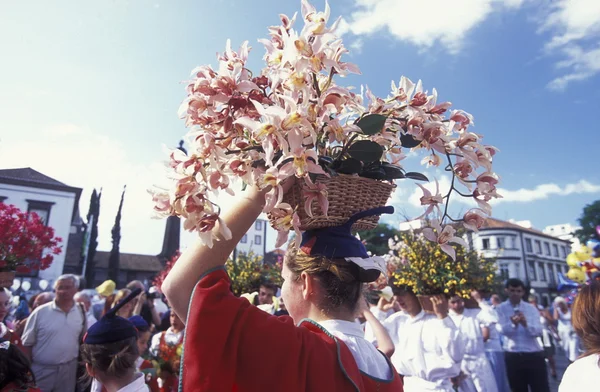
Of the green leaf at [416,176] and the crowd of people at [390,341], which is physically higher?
the green leaf at [416,176]

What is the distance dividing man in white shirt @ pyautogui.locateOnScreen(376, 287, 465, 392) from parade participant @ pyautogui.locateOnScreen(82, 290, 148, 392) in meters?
3.44

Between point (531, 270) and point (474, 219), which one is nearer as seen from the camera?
point (474, 219)

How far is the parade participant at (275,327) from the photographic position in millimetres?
1140

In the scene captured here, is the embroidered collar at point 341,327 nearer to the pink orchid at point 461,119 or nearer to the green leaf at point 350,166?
the green leaf at point 350,166

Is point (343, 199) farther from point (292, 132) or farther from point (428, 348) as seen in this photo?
point (428, 348)

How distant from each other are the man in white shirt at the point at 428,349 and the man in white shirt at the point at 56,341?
4446mm

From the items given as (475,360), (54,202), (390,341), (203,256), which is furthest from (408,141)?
(54,202)

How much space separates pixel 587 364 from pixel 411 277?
3.34 metres

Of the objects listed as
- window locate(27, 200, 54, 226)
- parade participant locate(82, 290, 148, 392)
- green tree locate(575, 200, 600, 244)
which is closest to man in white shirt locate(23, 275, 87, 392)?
parade participant locate(82, 290, 148, 392)

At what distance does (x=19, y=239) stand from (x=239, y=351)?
11.4 feet

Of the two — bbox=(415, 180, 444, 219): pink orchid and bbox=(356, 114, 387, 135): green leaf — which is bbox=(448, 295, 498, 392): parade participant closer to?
bbox=(415, 180, 444, 219): pink orchid

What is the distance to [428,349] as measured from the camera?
5129 mm

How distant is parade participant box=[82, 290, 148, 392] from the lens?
2686 millimetres

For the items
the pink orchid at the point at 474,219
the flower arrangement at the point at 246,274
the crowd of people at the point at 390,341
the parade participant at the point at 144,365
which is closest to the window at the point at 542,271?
the crowd of people at the point at 390,341
